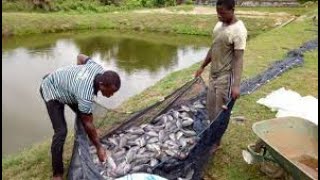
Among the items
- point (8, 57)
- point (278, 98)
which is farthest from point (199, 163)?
point (8, 57)

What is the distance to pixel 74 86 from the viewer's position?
188 inches

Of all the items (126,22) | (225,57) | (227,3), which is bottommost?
(126,22)

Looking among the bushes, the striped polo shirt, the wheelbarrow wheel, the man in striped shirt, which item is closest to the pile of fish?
the man in striped shirt

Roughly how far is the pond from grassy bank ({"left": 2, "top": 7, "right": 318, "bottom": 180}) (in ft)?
3.41

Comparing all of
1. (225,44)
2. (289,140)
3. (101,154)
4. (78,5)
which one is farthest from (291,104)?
(78,5)

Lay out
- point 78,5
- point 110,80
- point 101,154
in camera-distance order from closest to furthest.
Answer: point 110,80
point 101,154
point 78,5

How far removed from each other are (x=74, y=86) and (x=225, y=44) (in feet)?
6.20

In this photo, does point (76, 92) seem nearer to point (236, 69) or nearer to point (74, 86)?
point (74, 86)

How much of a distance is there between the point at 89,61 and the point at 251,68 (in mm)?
6816

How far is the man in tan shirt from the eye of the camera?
5336mm

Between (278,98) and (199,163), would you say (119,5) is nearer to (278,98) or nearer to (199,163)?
(278,98)

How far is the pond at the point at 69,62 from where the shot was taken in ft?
28.2

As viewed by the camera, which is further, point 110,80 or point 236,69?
point 236,69

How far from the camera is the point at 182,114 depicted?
6.32 m
